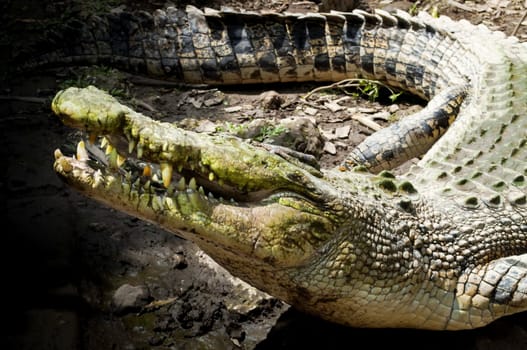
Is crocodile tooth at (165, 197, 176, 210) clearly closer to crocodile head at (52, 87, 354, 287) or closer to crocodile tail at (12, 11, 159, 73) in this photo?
crocodile head at (52, 87, 354, 287)

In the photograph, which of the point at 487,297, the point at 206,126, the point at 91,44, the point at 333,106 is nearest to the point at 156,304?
the point at 487,297

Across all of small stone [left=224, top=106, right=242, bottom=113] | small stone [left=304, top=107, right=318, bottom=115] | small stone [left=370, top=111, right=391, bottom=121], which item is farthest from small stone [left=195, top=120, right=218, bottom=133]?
small stone [left=370, top=111, right=391, bottom=121]

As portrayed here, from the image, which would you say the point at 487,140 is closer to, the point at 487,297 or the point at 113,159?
the point at 487,297

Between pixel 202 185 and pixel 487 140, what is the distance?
1.91 meters

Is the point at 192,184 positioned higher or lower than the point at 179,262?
higher

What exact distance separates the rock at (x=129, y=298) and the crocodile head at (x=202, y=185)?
685 mm

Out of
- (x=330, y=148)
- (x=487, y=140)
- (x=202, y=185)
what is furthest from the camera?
(x=330, y=148)

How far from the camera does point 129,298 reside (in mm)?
2945

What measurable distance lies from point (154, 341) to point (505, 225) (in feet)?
5.60

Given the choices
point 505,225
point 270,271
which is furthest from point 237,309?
point 505,225

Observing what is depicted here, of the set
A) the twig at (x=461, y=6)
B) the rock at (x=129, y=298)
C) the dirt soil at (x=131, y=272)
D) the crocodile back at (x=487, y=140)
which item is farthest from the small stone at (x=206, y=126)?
the twig at (x=461, y=6)

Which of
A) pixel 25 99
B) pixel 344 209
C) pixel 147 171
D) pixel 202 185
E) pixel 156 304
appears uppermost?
pixel 147 171

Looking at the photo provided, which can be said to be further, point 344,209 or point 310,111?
point 310,111

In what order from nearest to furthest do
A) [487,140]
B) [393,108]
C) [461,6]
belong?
[487,140]
[393,108]
[461,6]
